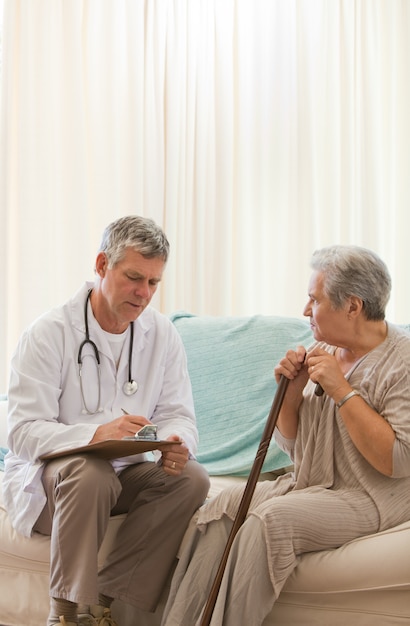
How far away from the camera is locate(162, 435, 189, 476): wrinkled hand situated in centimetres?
233

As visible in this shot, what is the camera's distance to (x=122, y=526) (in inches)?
92.3

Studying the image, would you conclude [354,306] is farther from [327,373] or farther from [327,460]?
[327,460]

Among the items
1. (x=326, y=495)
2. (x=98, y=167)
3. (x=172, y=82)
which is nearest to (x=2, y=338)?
(x=98, y=167)

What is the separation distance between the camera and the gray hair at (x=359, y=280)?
221cm

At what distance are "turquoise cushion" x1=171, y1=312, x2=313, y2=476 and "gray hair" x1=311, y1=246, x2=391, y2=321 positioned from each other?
0.75 meters

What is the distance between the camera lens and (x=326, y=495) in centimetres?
213

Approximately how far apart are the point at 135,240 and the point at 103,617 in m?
1.05

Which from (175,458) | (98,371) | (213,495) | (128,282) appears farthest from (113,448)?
(213,495)

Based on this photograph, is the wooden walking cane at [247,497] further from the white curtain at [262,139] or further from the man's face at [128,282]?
the white curtain at [262,139]

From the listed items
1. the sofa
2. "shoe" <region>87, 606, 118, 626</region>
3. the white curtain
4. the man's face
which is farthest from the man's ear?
the white curtain

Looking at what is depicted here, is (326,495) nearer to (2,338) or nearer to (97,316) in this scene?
(97,316)

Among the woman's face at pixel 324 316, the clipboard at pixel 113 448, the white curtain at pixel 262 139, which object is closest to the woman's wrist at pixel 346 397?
the woman's face at pixel 324 316

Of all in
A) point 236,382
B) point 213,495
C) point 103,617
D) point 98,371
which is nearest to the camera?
point 103,617

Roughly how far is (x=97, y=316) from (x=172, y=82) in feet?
6.51
